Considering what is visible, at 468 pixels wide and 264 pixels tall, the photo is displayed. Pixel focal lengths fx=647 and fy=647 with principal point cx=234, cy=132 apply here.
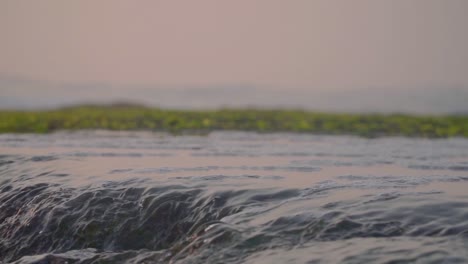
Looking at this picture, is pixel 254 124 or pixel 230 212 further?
pixel 254 124

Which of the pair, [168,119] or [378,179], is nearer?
[378,179]

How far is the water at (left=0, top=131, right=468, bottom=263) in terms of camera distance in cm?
504

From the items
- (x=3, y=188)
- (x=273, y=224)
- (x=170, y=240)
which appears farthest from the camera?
(x=3, y=188)

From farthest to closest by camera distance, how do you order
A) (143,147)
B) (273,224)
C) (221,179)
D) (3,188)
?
(143,147) < (3,188) < (221,179) < (273,224)

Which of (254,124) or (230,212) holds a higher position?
(254,124)

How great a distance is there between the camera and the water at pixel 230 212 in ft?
16.5

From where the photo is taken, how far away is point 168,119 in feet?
74.3

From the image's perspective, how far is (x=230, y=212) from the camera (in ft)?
19.9

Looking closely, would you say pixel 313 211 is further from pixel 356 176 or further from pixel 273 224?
pixel 356 176

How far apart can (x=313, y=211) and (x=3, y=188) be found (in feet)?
14.0

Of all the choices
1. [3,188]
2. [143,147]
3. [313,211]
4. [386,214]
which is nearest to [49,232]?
[3,188]

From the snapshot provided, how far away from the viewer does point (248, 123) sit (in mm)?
22344

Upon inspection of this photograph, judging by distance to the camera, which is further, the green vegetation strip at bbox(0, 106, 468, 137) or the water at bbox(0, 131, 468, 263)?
the green vegetation strip at bbox(0, 106, 468, 137)

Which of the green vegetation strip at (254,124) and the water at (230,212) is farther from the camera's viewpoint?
the green vegetation strip at (254,124)
